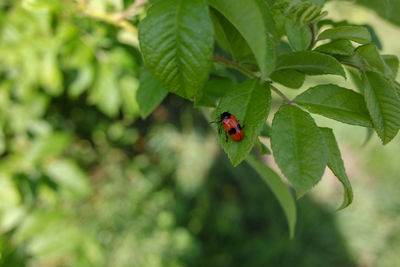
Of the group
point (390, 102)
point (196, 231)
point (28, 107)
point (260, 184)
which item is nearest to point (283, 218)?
point (260, 184)

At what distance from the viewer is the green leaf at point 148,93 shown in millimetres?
819

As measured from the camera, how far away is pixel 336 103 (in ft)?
1.99

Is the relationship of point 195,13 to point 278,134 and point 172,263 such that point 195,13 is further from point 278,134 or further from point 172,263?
point 172,263

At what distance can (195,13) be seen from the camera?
1.62 feet

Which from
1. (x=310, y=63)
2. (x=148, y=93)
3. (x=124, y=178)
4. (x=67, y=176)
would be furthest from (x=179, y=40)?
(x=124, y=178)

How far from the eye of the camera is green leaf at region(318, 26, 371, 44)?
0.56m

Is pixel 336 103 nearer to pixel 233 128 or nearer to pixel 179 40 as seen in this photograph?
pixel 233 128

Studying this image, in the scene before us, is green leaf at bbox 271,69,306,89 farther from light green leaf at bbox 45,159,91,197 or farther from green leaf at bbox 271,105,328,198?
light green leaf at bbox 45,159,91,197

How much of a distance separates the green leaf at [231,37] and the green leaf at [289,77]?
0.07 metres

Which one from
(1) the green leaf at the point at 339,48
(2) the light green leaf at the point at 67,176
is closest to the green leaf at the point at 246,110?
(1) the green leaf at the point at 339,48

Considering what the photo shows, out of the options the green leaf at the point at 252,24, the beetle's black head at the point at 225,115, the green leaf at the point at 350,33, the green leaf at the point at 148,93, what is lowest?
the green leaf at the point at 148,93

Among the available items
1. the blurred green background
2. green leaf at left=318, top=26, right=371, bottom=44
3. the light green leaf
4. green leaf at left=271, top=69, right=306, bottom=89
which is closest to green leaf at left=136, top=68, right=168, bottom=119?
the blurred green background

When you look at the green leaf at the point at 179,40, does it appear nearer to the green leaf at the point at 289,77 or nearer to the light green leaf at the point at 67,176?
the green leaf at the point at 289,77

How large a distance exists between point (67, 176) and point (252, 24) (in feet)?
5.47
